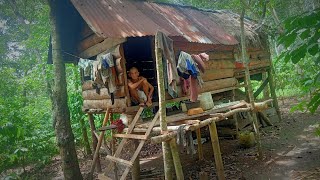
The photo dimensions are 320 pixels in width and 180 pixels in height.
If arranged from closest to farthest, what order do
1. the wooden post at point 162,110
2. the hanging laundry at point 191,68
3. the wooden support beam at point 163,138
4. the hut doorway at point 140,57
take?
the wooden support beam at point 163,138, the wooden post at point 162,110, the hanging laundry at point 191,68, the hut doorway at point 140,57

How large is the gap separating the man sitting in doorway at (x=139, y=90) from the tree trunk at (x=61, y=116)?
5.66ft

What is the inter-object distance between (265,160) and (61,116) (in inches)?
231

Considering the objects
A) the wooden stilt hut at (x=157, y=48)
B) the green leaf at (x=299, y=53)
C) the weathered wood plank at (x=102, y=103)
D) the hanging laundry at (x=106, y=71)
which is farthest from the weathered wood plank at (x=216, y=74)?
the green leaf at (x=299, y=53)

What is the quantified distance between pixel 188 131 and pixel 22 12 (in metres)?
12.5

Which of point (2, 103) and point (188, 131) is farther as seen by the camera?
point (2, 103)

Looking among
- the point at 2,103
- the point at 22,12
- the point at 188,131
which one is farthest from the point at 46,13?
the point at 188,131

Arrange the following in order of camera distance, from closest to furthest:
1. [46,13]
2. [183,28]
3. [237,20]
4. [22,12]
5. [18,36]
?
1. [183,28]
2. [46,13]
3. [237,20]
4. [22,12]
5. [18,36]

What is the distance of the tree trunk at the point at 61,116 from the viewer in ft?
22.4

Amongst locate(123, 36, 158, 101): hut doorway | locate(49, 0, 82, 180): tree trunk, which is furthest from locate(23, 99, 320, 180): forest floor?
locate(123, 36, 158, 101): hut doorway

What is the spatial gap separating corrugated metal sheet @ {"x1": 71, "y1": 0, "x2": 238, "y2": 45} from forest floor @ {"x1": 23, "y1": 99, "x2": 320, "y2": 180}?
12.2ft

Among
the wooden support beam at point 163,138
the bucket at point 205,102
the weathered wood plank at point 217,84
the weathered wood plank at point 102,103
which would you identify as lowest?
the wooden support beam at point 163,138

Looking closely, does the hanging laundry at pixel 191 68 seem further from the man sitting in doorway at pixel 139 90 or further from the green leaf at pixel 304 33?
the green leaf at pixel 304 33

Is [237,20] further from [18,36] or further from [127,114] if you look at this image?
[18,36]

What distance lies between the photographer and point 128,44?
9.89 meters
